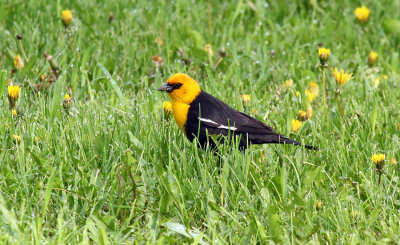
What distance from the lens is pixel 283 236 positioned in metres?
3.35

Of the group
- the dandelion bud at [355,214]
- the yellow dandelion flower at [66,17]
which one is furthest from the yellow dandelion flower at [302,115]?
the yellow dandelion flower at [66,17]

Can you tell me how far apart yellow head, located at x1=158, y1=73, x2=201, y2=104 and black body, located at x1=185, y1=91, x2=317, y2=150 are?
2.9 inches

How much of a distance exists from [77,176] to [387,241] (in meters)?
1.78

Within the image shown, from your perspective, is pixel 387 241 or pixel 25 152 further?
pixel 25 152

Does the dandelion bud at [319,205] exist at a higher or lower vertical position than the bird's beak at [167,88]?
lower

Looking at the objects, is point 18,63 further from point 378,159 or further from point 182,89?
point 378,159

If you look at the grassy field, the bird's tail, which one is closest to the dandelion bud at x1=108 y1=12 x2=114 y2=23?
the grassy field

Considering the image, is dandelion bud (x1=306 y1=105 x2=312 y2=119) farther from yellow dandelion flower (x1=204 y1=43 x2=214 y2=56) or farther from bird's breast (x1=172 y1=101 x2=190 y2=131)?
yellow dandelion flower (x1=204 y1=43 x2=214 y2=56)

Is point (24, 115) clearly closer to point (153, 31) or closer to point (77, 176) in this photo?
point (77, 176)

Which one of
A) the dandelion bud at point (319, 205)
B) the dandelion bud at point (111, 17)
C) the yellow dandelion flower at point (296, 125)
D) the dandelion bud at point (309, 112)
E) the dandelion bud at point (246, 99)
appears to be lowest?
the dandelion bud at point (319, 205)

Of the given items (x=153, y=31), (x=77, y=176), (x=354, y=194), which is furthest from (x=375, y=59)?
(x=77, y=176)

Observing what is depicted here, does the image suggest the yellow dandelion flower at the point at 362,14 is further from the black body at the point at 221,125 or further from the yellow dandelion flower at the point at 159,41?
the black body at the point at 221,125

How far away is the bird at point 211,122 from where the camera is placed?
4.32 metres

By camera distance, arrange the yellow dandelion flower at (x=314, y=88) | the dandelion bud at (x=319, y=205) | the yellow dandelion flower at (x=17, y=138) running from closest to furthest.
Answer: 1. the dandelion bud at (x=319, y=205)
2. the yellow dandelion flower at (x=17, y=138)
3. the yellow dandelion flower at (x=314, y=88)
